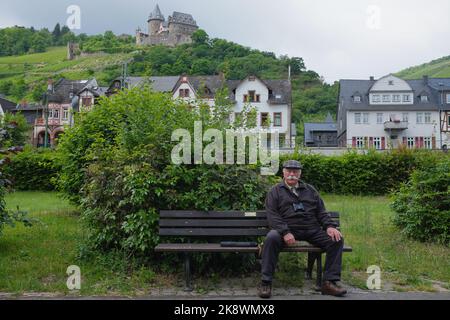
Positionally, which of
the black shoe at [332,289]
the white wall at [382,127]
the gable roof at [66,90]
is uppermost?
the gable roof at [66,90]

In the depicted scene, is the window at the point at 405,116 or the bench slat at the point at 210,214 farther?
the window at the point at 405,116

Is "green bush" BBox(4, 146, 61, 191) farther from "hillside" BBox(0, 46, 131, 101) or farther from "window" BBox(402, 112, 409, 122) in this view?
"hillside" BBox(0, 46, 131, 101)

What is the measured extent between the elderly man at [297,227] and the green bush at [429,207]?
3.33 m

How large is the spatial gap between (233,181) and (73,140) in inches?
247

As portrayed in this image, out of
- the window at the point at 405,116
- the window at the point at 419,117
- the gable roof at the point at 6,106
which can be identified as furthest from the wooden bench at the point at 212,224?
the gable roof at the point at 6,106

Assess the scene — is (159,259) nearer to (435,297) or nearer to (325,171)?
(435,297)

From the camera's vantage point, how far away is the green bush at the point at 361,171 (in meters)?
21.3

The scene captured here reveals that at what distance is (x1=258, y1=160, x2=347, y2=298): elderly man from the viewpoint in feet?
20.1

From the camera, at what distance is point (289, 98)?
5416 cm

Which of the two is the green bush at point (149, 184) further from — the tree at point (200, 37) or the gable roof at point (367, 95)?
the tree at point (200, 37)

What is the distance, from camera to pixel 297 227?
6492mm

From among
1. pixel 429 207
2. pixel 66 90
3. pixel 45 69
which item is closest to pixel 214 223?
pixel 429 207

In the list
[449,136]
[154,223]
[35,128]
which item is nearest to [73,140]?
[154,223]

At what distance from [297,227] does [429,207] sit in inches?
148
